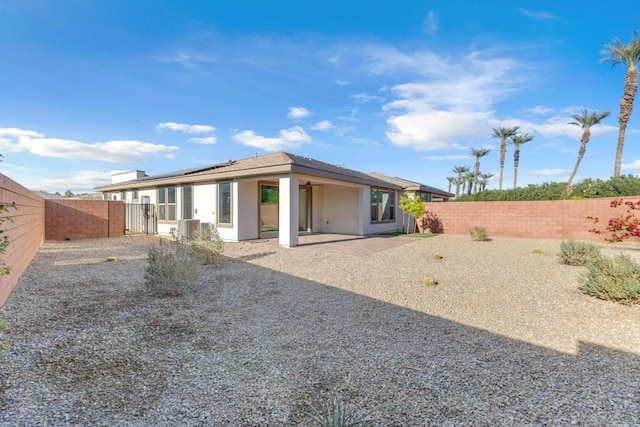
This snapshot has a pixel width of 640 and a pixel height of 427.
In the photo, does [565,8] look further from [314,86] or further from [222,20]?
[222,20]

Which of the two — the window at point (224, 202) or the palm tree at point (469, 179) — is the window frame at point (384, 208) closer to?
the window at point (224, 202)

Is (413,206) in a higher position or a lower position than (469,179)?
lower

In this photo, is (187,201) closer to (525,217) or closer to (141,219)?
(141,219)

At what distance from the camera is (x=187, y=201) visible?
48.5 ft

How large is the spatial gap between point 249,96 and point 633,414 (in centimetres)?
1532

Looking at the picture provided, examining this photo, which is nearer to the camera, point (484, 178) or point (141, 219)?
point (141, 219)

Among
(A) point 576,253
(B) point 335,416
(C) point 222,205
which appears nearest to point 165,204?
(C) point 222,205

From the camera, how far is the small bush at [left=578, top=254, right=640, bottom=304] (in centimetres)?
525

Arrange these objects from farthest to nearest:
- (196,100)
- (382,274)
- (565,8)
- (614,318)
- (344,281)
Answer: (196,100) < (565,8) < (382,274) < (344,281) < (614,318)

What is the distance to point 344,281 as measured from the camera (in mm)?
6926

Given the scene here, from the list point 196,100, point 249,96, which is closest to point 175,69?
point 196,100

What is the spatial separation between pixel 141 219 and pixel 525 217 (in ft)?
70.7

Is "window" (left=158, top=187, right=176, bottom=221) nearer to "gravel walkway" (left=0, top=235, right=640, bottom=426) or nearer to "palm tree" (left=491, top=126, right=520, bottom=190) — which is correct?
"gravel walkway" (left=0, top=235, right=640, bottom=426)

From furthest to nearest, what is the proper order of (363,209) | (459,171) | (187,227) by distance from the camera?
1. (459,171)
2. (363,209)
3. (187,227)
